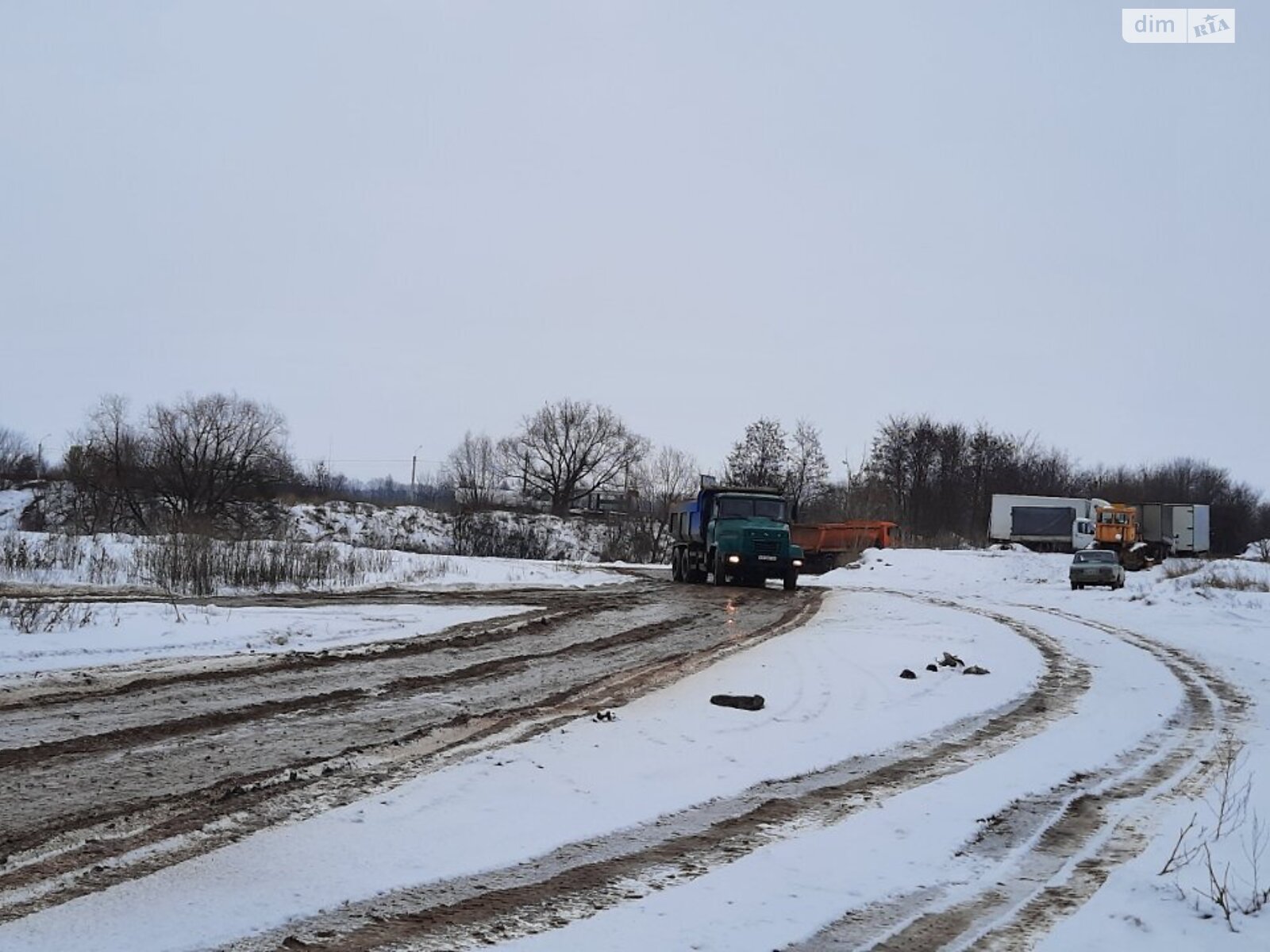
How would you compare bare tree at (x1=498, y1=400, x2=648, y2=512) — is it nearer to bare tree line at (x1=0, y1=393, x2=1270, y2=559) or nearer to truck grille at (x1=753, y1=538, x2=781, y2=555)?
bare tree line at (x1=0, y1=393, x2=1270, y2=559)

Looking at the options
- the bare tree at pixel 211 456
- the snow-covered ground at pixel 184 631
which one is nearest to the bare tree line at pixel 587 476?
the bare tree at pixel 211 456

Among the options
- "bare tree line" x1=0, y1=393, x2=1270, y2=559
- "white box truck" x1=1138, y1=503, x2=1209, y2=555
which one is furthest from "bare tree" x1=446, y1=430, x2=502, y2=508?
"white box truck" x1=1138, y1=503, x2=1209, y2=555

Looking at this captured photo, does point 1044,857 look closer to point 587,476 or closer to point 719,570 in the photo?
point 719,570

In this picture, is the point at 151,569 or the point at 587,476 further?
the point at 587,476

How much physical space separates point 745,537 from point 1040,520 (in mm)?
42351

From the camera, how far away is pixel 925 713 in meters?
9.70

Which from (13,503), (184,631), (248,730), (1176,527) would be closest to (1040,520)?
(1176,527)

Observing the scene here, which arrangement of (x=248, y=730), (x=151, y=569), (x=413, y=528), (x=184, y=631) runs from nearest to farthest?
(x=248, y=730) → (x=184, y=631) → (x=151, y=569) → (x=413, y=528)

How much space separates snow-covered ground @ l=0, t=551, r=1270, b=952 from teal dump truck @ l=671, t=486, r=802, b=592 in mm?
17159

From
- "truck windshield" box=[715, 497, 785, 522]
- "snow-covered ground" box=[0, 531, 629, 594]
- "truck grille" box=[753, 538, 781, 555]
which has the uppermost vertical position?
"truck windshield" box=[715, 497, 785, 522]

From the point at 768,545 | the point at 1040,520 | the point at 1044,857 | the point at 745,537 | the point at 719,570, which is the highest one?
the point at 1040,520

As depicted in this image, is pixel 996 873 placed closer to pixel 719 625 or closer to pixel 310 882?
pixel 310 882

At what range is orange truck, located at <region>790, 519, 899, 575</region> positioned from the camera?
4931 cm

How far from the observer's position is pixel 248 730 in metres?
8.18
